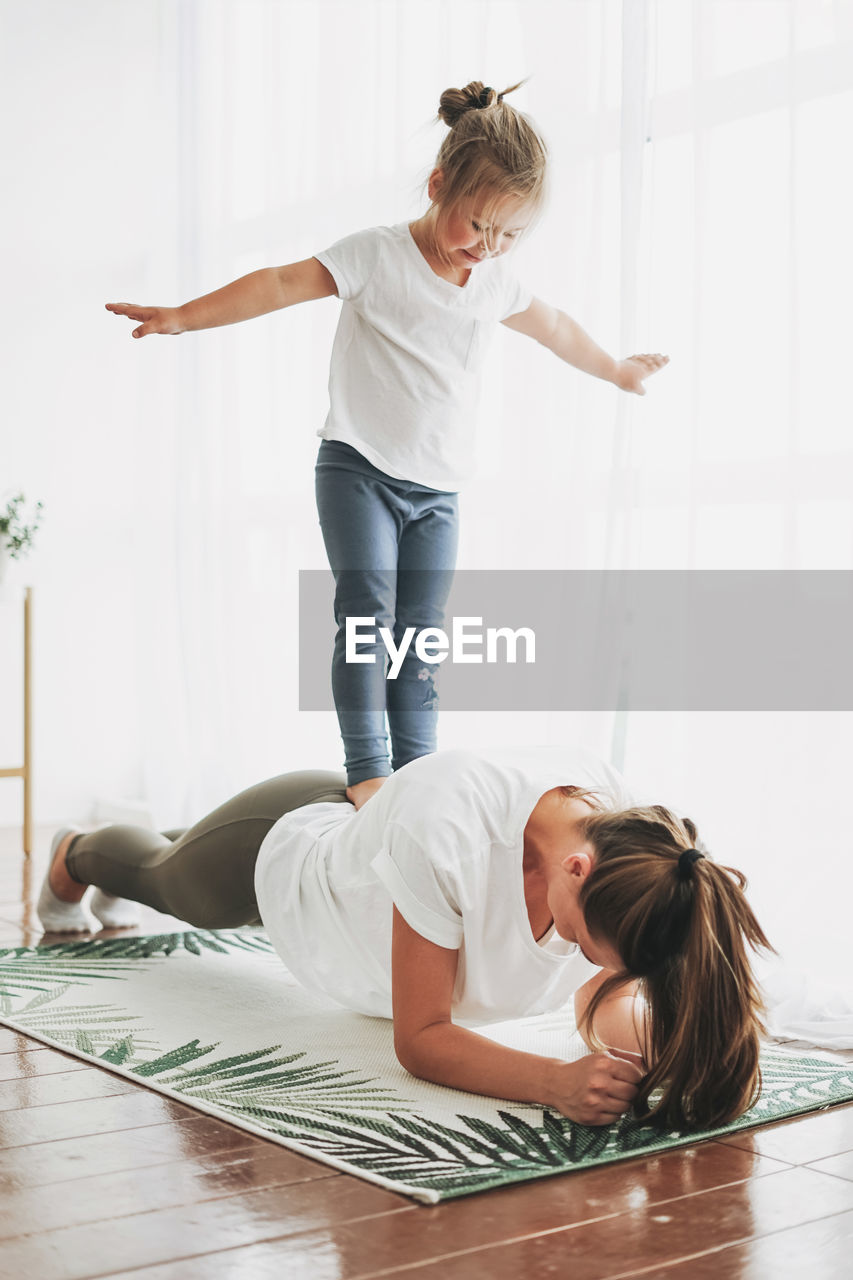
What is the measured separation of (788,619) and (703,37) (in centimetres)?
98

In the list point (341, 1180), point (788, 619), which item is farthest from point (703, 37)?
point (341, 1180)

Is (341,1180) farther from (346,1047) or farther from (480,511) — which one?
(480,511)

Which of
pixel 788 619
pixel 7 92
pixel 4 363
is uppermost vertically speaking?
pixel 7 92

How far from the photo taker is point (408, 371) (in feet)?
6.97

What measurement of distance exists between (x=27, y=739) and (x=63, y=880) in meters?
1.19

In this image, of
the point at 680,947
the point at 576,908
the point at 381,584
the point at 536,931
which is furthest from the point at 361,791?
the point at 680,947

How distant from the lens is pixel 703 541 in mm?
2330

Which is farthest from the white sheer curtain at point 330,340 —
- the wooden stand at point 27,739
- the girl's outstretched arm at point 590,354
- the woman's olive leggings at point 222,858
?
the woman's olive leggings at point 222,858

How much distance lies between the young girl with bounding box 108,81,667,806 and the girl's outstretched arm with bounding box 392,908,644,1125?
0.55 m

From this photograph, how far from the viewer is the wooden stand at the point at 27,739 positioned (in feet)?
10.9

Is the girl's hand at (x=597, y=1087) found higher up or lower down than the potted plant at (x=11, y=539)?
lower down

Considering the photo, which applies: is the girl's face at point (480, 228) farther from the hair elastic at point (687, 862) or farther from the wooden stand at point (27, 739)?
the wooden stand at point (27, 739)

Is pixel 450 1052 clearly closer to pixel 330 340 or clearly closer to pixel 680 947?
pixel 680 947

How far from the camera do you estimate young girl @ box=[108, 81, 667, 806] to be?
1963mm
